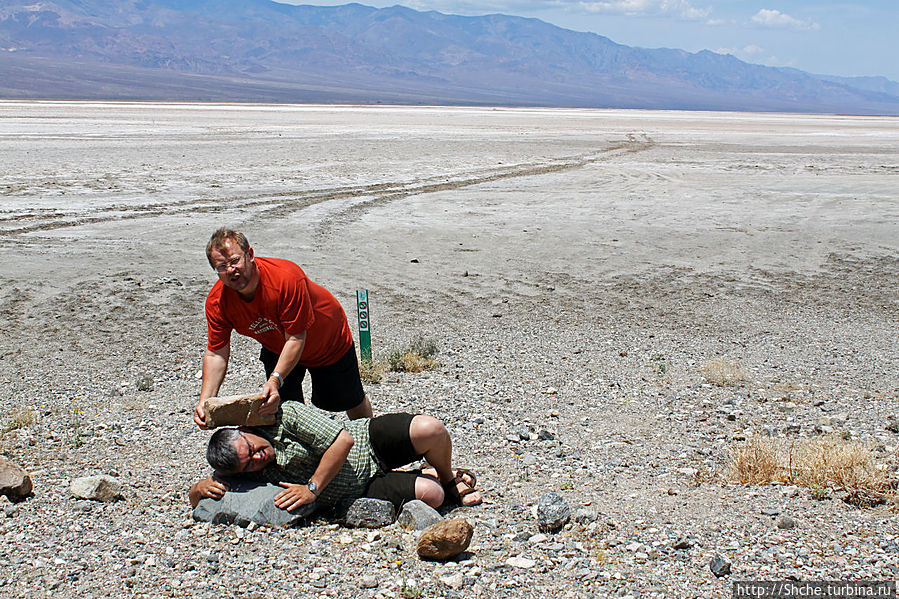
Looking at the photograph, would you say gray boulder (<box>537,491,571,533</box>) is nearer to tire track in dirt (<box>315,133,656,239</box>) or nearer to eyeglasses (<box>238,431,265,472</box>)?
eyeglasses (<box>238,431,265,472</box>)

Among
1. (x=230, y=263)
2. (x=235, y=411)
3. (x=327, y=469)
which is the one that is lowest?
(x=327, y=469)

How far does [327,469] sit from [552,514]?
1.16 metres

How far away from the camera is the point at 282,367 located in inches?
175

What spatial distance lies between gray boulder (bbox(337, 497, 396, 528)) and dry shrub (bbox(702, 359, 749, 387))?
3721mm

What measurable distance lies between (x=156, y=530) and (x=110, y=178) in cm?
1824

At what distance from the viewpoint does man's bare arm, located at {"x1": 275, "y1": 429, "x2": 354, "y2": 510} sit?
173 inches

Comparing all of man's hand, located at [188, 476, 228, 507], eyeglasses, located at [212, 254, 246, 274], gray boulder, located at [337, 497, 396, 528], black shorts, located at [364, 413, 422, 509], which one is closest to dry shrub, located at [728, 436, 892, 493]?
Answer: black shorts, located at [364, 413, 422, 509]

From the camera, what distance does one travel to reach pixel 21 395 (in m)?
6.98

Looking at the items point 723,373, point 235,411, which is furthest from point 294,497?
point 723,373

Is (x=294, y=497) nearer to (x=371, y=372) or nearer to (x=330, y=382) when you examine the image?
(x=330, y=382)

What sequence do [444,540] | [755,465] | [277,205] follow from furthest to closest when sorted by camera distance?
[277,205], [755,465], [444,540]

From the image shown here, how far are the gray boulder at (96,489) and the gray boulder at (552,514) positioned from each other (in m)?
2.31

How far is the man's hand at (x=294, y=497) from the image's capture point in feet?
14.5

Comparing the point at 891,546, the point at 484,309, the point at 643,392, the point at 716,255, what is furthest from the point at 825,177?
the point at 891,546
